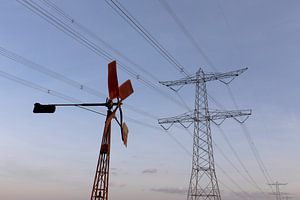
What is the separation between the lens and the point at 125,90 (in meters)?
29.9

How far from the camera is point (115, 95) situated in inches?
1141

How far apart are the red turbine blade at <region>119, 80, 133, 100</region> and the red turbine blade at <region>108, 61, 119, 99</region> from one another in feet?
1.74

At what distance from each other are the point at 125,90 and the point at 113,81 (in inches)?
69.9

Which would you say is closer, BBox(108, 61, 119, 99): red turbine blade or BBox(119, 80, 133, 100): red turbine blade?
BBox(108, 61, 119, 99): red turbine blade

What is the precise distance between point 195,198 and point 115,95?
30.8 metres

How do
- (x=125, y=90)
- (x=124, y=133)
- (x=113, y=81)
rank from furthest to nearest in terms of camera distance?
A: (x=124, y=133), (x=125, y=90), (x=113, y=81)

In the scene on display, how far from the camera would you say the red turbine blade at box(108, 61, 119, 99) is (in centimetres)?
2797

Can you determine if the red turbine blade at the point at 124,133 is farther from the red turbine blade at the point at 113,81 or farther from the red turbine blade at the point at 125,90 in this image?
the red turbine blade at the point at 113,81

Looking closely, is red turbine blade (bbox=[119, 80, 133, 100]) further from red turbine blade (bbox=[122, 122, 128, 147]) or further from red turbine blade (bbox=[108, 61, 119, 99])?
red turbine blade (bbox=[122, 122, 128, 147])

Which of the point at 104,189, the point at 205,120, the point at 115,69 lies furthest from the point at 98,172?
the point at 205,120

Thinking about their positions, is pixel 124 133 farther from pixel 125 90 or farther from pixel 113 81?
pixel 113 81

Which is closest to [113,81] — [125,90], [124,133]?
[125,90]

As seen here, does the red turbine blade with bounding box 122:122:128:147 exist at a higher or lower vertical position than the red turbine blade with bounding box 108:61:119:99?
lower

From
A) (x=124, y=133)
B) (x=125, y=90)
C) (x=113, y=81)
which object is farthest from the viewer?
(x=124, y=133)
